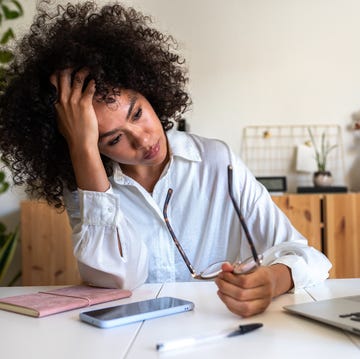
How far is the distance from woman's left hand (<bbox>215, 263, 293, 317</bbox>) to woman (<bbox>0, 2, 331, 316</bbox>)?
15cm

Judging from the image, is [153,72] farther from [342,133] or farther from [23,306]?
[342,133]

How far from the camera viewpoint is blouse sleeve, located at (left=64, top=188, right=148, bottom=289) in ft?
3.40

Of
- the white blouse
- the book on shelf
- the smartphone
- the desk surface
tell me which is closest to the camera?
the desk surface

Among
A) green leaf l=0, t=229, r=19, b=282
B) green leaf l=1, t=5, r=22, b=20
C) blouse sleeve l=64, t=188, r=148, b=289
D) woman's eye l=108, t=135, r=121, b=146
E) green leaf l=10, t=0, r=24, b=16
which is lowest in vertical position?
green leaf l=0, t=229, r=19, b=282

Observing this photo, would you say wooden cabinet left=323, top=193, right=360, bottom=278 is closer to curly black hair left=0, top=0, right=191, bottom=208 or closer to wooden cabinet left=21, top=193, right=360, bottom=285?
wooden cabinet left=21, top=193, right=360, bottom=285

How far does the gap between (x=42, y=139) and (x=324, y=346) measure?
33.8 inches

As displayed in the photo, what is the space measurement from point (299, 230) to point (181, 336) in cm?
165

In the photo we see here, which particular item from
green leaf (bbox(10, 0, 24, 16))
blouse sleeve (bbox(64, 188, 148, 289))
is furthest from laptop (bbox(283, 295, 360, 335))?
green leaf (bbox(10, 0, 24, 16))

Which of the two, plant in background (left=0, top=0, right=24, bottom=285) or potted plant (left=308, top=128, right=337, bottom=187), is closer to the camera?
plant in background (left=0, top=0, right=24, bottom=285)

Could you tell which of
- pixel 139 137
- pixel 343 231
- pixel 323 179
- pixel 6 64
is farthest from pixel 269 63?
pixel 139 137

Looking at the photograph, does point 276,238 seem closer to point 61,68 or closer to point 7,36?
point 61,68

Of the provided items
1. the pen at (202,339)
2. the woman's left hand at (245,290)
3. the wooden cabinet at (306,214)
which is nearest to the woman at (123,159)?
the woman's left hand at (245,290)

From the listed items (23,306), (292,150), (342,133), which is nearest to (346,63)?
(342,133)

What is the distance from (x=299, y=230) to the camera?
2.22 metres
